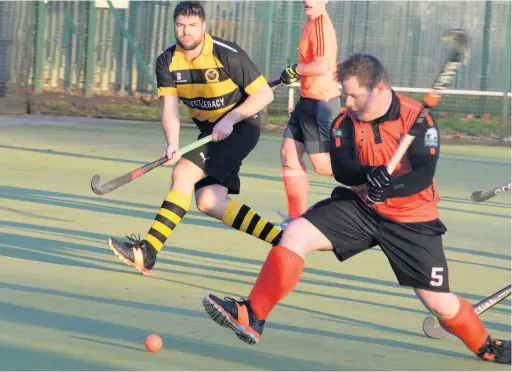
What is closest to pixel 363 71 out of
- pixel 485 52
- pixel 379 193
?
pixel 379 193

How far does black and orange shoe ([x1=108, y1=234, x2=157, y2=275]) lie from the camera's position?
258 inches

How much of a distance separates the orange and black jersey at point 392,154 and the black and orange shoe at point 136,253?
1.78 metres

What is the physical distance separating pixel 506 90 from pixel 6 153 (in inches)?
287

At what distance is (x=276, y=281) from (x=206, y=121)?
219 cm

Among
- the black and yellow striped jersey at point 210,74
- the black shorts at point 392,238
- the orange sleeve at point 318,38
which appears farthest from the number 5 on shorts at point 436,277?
the orange sleeve at point 318,38

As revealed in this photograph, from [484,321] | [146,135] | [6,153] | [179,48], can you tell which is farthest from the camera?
[146,135]

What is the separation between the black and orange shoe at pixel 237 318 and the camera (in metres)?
4.93

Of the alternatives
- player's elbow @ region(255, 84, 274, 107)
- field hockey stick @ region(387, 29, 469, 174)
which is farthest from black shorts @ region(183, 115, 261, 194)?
field hockey stick @ region(387, 29, 469, 174)

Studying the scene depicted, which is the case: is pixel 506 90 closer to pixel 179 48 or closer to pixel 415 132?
pixel 179 48

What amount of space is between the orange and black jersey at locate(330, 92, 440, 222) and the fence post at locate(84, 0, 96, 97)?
1234 cm

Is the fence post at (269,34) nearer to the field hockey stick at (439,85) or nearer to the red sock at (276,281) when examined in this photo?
the field hockey stick at (439,85)

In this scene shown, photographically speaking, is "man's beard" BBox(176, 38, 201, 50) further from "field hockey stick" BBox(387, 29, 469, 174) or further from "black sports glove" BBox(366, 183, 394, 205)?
"black sports glove" BBox(366, 183, 394, 205)

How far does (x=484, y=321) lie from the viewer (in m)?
5.87

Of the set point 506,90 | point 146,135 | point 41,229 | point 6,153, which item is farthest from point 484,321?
point 506,90
